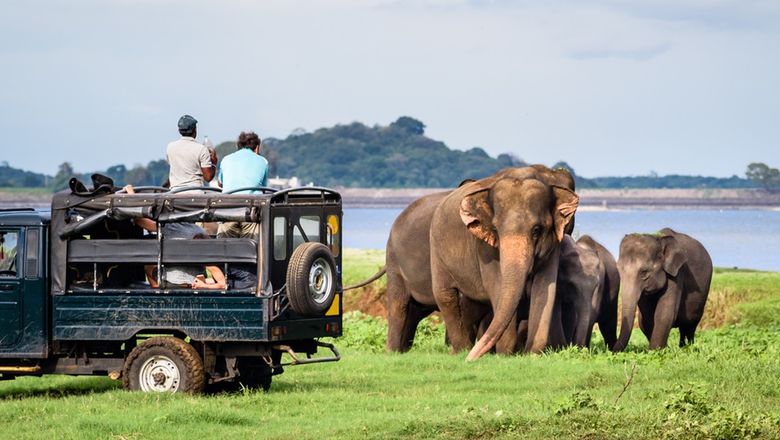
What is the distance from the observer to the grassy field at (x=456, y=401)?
554 inches

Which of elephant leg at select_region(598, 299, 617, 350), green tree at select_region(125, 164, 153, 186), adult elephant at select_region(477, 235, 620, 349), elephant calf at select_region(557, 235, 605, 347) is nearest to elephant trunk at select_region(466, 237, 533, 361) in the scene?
adult elephant at select_region(477, 235, 620, 349)

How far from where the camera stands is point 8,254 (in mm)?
17125

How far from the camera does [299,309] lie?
53.6 ft

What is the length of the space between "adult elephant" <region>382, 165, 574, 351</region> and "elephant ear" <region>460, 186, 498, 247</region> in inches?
61.3

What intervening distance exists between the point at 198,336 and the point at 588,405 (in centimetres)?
423

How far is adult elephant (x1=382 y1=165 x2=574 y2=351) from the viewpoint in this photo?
23.8 m

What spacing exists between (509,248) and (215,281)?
202 inches

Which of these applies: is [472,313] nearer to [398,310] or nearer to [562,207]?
[398,310]

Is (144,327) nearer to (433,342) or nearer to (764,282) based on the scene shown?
(433,342)

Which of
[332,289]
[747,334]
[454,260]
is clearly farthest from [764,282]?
[332,289]

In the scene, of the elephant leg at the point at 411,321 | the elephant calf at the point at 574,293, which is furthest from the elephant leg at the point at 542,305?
the elephant leg at the point at 411,321

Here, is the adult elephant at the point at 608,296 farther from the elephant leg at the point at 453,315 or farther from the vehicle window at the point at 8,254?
the vehicle window at the point at 8,254

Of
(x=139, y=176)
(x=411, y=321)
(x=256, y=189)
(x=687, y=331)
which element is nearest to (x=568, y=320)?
(x=411, y=321)

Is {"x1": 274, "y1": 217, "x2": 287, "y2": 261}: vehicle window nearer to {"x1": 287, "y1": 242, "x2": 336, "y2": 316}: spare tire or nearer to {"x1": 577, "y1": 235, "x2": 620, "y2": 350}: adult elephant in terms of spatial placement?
{"x1": 287, "y1": 242, "x2": 336, "y2": 316}: spare tire
